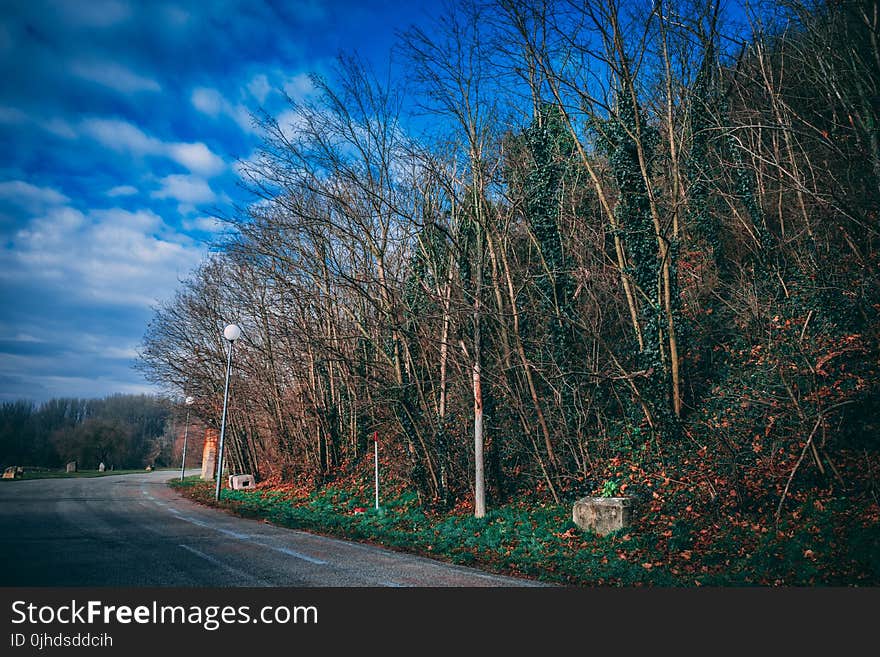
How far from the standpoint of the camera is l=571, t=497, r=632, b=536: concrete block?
8.41 metres

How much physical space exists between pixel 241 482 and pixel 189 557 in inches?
719

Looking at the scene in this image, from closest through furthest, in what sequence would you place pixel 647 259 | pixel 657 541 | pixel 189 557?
pixel 189 557 < pixel 657 541 < pixel 647 259

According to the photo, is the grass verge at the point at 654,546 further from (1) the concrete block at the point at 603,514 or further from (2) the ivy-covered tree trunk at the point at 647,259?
(2) the ivy-covered tree trunk at the point at 647,259

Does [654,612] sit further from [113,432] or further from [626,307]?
[113,432]

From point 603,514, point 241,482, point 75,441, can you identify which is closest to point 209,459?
point 241,482

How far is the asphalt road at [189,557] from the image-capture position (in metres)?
5.28

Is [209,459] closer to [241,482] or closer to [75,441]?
[241,482]

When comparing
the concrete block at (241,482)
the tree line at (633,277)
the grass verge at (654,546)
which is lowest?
the concrete block at (241,482)

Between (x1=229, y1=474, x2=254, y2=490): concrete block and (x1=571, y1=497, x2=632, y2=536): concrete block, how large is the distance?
18.5m

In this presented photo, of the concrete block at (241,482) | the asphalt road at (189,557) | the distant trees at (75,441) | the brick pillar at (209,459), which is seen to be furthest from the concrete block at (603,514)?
the brick pillar at (209,459)

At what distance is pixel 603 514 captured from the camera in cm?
857

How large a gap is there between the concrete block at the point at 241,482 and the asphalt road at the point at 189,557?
12.2 meters

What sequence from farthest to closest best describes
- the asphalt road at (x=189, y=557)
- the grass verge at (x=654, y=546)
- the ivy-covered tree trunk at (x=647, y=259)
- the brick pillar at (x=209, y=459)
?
the brick pillar at (x=209, y=459), the ivy-covered tree trunk at (x=647, y=259), the grass verge at (x=654, y=546), the asphalt road at (x=189, y=557)

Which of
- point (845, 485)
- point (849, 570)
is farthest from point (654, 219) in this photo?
point (849, 570)
